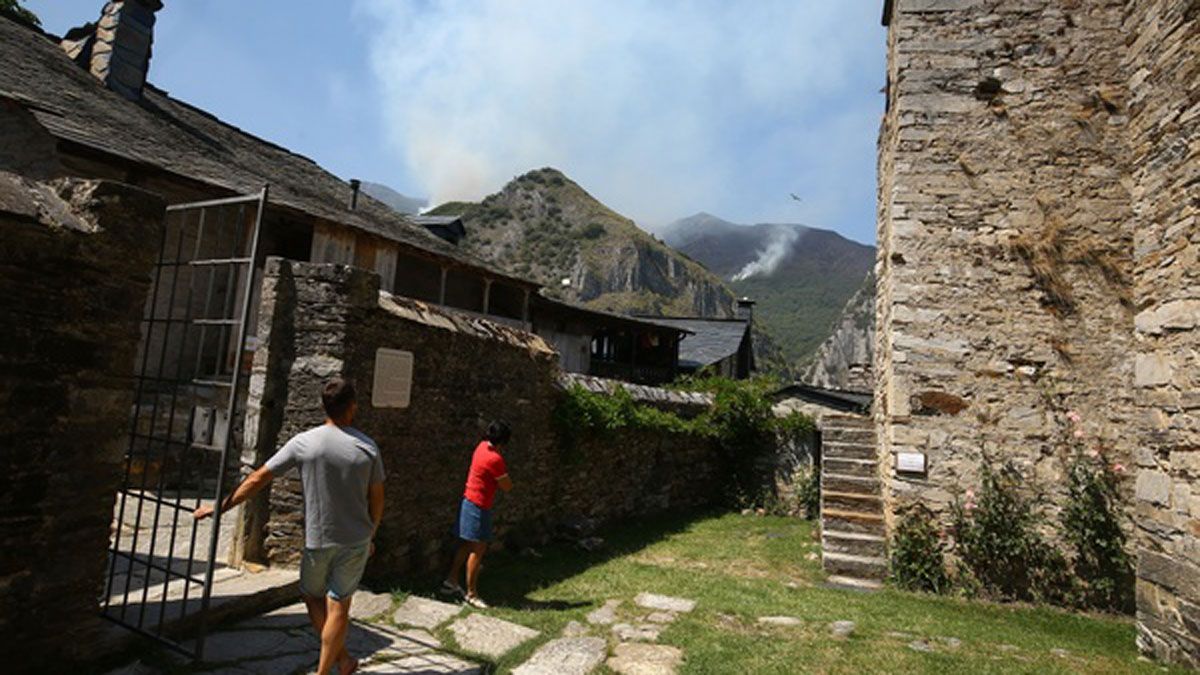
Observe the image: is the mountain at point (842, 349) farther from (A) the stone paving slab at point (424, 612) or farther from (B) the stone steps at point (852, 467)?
(A) the stone paving slab at point (424, 612)

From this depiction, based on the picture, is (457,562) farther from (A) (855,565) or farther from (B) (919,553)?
(B) (919,553)

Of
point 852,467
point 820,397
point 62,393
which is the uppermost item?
point 820,397

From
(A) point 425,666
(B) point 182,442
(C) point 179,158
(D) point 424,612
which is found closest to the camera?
(A) point 425,666

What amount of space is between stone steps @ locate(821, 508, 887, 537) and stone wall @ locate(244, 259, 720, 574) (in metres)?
3.29

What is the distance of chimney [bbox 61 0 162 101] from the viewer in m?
12.8

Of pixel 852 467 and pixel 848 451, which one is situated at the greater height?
pixel 848 451

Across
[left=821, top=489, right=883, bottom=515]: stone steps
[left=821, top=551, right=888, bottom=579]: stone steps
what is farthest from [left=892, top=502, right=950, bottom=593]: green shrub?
[left=821, top=489, right=883, bottom=515]: stone steps

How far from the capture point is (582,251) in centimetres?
7588

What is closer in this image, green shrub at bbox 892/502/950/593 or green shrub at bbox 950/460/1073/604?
green shrub at bbox 950/460/1073/604

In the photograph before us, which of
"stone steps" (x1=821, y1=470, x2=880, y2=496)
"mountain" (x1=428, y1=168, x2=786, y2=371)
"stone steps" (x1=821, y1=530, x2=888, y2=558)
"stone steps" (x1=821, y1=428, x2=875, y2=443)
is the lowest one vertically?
"stone steps" (x1=821, y1=530, x2=888, y2=558)

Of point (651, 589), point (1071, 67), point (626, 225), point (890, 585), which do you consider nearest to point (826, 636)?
point (651, 589)

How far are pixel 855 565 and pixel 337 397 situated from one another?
604 cm

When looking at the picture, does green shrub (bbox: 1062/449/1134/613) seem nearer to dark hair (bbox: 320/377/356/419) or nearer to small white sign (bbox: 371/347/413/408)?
small white sign (bbox: 371/347/413/408)

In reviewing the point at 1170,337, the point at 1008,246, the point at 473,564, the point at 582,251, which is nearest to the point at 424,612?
the point at 473,564
